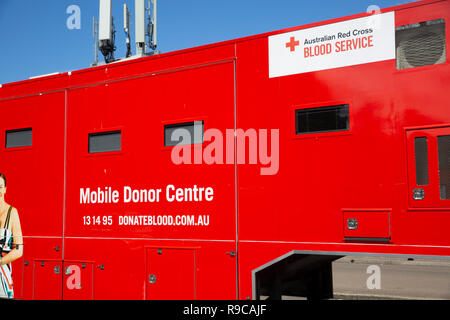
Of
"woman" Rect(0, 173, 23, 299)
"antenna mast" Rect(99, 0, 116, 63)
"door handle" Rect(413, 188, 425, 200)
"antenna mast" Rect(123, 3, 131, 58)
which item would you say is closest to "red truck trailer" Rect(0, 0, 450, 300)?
"door handle" Rect(413, 188, 425, 200)

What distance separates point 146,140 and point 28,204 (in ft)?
7.97

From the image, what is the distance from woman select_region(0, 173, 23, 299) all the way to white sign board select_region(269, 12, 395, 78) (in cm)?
474

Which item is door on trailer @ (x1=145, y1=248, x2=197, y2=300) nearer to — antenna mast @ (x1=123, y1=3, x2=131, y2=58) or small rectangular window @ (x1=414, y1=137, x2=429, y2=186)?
small rectangular window @ (x1=414, y1=137, x2=429, y2=186)

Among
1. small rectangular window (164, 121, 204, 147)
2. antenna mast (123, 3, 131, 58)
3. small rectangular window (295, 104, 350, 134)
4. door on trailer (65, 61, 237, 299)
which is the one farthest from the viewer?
antenna mast (123, 3, 131, 58)

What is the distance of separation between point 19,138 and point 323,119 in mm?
5078

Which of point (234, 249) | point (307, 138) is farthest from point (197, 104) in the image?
point (234, 249)

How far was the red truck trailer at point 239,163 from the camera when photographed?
4.55m

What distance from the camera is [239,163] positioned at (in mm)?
5418

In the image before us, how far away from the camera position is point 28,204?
22.6ft

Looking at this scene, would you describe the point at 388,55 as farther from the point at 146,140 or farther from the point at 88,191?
the point at 88,191

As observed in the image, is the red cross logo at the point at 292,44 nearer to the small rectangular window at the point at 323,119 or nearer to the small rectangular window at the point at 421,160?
the small rectangular window at the point at 323,119

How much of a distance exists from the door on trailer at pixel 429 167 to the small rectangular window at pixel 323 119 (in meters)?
0.72

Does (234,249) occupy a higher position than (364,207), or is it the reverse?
(364,207)

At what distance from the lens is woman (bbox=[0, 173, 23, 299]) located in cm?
675
